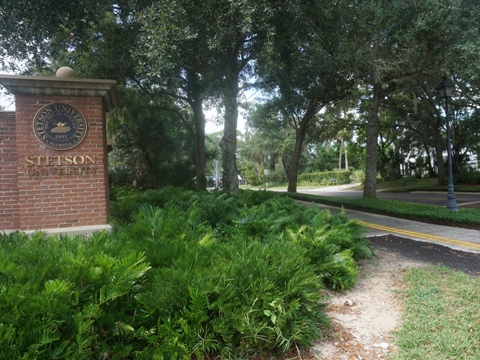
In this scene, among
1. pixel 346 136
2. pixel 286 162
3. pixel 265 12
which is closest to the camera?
pixel 265 12

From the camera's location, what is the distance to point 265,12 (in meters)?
6.96

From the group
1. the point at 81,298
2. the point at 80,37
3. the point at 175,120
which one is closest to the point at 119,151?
the point at 175,120

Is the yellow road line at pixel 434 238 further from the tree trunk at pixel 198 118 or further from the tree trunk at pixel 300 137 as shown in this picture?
the tree trunk at pixel 300 137

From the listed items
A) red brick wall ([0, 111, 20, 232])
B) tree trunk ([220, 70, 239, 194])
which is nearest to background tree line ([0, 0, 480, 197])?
tree trunk ([220, 70, 239, 194])

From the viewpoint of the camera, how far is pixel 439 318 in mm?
3297

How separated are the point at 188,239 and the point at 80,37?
9157 mm

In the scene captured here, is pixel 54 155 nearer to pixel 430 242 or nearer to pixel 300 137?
pixel 430 242

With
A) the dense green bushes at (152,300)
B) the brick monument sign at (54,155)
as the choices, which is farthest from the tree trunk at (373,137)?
the brick monument sign at (54,155)

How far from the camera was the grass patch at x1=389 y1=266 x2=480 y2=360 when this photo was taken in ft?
9.04

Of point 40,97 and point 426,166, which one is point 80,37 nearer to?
point 40,97

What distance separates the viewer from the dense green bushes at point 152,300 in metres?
1.99

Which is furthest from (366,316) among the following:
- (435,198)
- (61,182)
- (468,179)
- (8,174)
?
(468,179)

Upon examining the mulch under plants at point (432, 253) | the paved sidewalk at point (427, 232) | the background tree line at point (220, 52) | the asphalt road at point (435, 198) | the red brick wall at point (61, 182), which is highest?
the background tree line at point (220, 52)

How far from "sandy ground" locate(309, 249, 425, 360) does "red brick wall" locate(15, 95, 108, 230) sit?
3783mm
